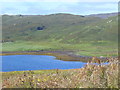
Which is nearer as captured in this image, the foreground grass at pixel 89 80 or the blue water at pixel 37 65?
the foreground grass at pixel 89 80

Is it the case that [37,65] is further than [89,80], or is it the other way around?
[37,65]

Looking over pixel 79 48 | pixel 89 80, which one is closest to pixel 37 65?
pixel 89 80

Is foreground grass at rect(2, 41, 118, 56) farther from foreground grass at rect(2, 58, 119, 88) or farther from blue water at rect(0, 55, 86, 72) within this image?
foreground grass at rect(2, 58, 119, 88)

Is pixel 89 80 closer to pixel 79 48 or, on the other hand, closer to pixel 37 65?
pixel 37 65

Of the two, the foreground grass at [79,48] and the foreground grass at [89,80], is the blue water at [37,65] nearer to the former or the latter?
the foreground grass at [79,48]

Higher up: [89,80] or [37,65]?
[89,80]

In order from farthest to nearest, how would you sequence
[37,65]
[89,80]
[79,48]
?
[79,48], [37,65], [89,80]

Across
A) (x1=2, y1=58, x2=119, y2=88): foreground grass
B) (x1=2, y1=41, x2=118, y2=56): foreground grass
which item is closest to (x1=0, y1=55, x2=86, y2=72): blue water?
(x1=2, y1=41, x2=118, y2=56): foreground grass

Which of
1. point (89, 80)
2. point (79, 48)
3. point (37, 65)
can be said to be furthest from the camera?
point (79, 48)

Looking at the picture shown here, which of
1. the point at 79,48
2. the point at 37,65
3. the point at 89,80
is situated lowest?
the point at 37,65

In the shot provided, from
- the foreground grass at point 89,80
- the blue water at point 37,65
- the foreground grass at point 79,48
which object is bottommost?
the blue water at point 37,65

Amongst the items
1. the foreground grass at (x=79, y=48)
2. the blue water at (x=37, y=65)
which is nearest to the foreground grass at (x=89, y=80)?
the blue water at (x=37, y=65)

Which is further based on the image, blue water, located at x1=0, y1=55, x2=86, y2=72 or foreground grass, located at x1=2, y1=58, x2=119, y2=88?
blue water, located at x1=0, y1=55, x2=86, y2=72

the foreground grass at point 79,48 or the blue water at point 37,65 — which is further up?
the foreground grass at point 79,48
